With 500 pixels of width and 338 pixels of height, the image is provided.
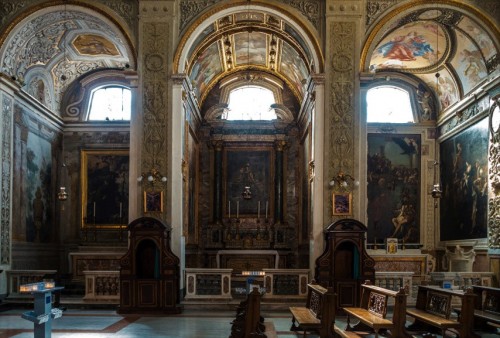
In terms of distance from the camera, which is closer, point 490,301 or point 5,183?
point 490,301

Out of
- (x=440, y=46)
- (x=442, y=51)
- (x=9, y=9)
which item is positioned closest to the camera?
(x=9, y=9)

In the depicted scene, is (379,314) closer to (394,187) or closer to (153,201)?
(153,201)

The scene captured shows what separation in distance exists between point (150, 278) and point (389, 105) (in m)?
13.9

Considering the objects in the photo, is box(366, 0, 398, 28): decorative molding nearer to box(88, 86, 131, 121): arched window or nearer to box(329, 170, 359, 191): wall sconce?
box(329, 170, 359, 191): wall sconce

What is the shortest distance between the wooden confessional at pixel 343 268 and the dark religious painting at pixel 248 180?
9.81 m

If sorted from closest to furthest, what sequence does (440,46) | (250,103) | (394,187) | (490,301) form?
(490,301)
(440,46)
(394,187)
(250,103)

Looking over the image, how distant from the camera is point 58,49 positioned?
23.1m

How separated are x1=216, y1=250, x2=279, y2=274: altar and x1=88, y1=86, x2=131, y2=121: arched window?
6953 millimetres

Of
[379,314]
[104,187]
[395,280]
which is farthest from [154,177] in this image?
[379,314]

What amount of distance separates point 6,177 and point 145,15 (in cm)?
649

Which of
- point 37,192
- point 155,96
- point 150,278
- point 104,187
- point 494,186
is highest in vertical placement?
point 155,96

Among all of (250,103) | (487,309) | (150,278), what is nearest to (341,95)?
(150,278)

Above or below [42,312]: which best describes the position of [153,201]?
above

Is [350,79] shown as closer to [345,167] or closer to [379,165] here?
[345,167]
